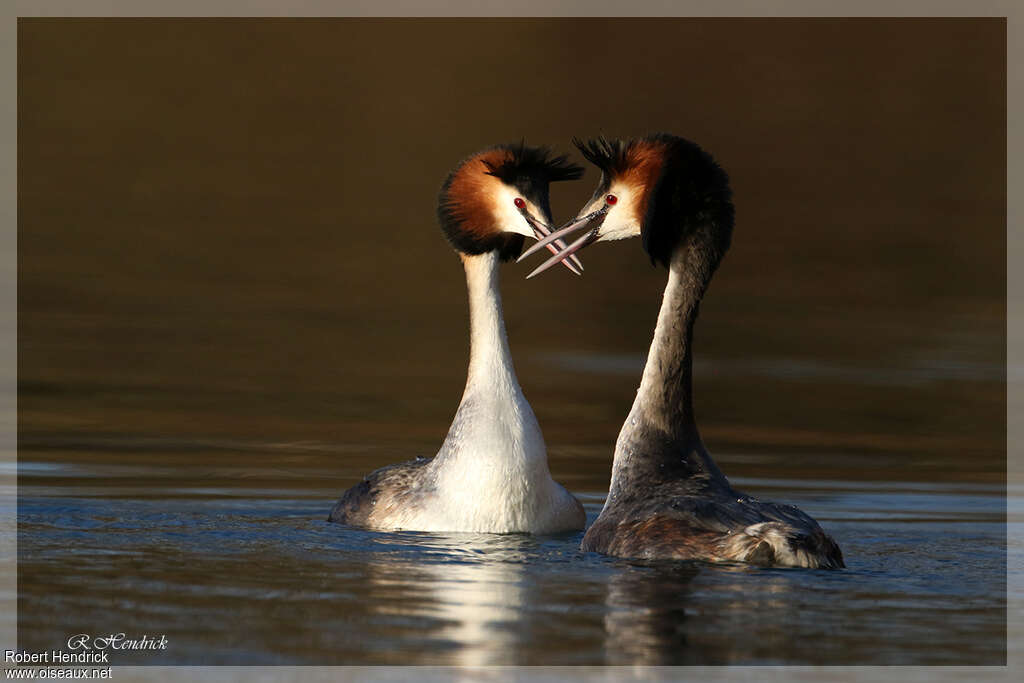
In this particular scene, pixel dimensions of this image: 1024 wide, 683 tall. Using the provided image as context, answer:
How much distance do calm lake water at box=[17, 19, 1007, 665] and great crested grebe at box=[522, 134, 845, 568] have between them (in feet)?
1.72

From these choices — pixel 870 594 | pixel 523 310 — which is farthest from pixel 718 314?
pixel 870 594

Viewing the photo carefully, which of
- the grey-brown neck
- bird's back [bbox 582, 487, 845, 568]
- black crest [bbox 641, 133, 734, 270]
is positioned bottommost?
bird's back [bbox 582, 487, 845, 568]

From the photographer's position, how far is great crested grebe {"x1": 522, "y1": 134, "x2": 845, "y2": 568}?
37.1 feet

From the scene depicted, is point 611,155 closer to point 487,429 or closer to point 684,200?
point 684,200

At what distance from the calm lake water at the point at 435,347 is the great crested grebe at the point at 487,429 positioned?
0.94 ft

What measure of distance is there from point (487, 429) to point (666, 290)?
130 cm

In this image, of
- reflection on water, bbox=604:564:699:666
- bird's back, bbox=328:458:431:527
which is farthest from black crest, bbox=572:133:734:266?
reflection on water, bbox=604:564:699:666

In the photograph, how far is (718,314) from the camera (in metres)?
21.5

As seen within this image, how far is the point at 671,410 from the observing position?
38.3 feet

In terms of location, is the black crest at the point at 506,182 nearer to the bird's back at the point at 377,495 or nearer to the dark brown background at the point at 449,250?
the bird's back at the point at 377,495

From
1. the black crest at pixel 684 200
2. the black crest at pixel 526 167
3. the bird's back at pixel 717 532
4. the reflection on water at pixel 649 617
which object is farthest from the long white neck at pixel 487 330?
the reflection on water at pixel 649 617

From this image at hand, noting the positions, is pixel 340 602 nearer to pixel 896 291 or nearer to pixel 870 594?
pixel 870 594

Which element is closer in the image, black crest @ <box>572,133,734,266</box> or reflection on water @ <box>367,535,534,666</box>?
reflection on water @ <box>367,535,534,666</box>

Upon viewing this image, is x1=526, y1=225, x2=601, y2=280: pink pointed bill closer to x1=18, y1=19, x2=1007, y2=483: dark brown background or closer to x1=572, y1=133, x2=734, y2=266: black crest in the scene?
x1=572, y1=133, x2=734, y2=266: black crest
